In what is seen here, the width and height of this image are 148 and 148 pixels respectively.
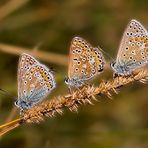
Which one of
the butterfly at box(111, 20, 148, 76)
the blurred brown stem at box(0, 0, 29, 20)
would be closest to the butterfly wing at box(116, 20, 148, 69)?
the butterfly at box(111, 20, 148, 76)

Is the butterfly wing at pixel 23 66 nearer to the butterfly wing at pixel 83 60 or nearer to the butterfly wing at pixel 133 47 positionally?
the butterfly wing at pixel 83 60

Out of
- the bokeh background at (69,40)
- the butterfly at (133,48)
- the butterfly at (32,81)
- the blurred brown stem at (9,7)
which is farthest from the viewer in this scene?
the blurred brown stem at (9,7)

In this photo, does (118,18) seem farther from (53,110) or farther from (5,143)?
(53,110)

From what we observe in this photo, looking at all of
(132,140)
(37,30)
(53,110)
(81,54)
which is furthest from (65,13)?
(53,110)

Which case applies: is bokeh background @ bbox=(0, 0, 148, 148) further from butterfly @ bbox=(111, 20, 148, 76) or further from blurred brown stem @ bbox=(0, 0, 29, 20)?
butterfly @ bbox=(111, 20, 148, 76)

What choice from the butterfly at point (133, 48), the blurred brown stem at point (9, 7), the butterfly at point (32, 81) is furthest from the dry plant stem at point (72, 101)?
the blurred brown stem at point (9, 7)

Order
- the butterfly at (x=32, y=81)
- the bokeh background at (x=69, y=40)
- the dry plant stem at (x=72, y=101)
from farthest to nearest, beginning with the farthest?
the bokeh background at (x=69, y=40) → the butterfly at (x=32, y=81) → the dry plant stem at (x=72, y=101)

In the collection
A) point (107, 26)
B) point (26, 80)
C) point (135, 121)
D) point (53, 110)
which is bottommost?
point (53, 110)

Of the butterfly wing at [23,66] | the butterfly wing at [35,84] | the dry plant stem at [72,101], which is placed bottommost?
the dry plant stem at [72,101]
